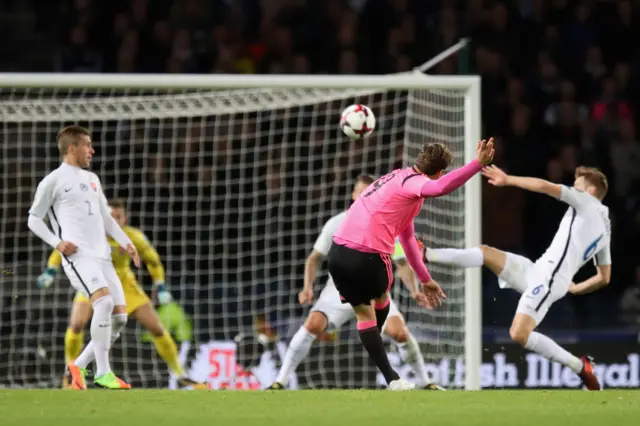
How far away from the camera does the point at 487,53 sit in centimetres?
1447

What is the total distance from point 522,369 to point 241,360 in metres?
2.50

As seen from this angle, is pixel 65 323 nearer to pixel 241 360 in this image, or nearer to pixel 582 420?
pixel 241 360

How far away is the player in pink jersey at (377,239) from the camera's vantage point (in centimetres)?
778

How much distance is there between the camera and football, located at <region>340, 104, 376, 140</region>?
908 centimetres

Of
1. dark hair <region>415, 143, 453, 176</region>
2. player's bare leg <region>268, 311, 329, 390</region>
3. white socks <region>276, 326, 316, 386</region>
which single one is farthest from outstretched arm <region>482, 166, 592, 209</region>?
white socks <region>276, 326, 316, 386</region>

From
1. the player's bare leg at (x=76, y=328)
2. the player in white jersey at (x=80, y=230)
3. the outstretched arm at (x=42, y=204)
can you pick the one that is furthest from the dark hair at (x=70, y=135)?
the player's bare leg at (x=76, y=328)

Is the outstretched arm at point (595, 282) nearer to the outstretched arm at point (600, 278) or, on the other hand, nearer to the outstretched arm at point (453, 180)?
the outstretched arm at point (600, 278)

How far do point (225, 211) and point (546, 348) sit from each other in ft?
12.7

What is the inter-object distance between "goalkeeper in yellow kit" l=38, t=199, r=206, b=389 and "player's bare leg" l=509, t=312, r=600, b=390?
115 inches

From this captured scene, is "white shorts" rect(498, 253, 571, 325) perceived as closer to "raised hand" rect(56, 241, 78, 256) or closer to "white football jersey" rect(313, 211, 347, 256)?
"white football jersey" rect(313, 211, 347, 256)

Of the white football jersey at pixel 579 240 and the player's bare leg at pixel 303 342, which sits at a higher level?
the white football jersey at pixel 579 240

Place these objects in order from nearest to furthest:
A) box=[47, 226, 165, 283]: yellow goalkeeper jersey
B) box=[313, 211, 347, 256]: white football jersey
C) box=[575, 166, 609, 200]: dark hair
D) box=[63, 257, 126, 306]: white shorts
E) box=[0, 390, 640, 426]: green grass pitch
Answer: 1. box=[0, 390, 640, 426]: green grass pitch
2. box=[63, 257, 126, 306]: white shorts
3. box=[575, 166, 609, 200]: dark hair
4. box=[313, 211, 347, 256]: white football jersey
5. box=[47, 226, 165, 283]: yellow goalkeeper jersey

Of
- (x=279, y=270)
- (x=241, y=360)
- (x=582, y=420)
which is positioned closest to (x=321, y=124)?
(x=279, y=270)

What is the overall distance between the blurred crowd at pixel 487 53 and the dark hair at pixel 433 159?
5441mm
